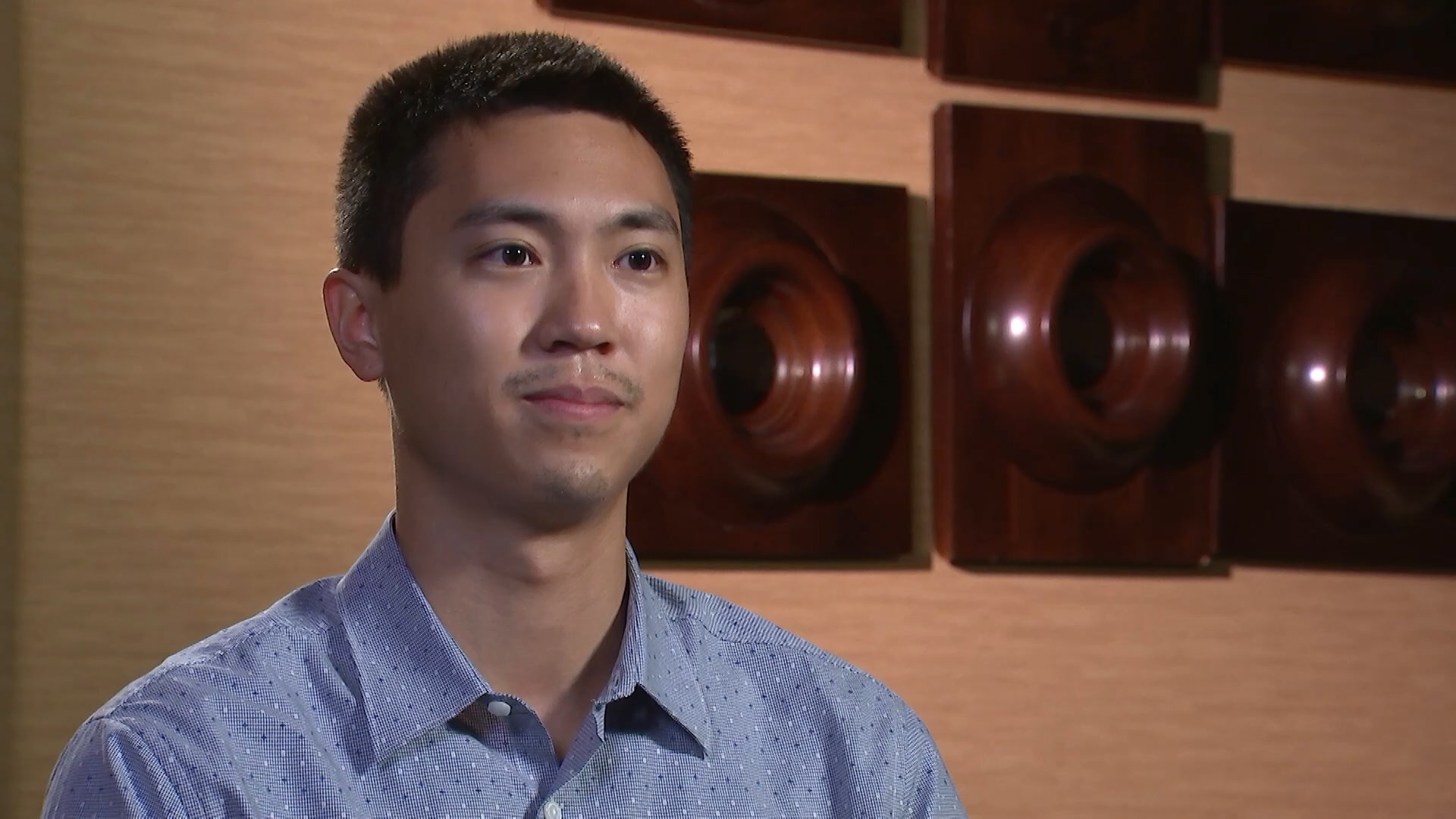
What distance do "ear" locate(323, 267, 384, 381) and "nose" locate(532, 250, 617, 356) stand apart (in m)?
0.16

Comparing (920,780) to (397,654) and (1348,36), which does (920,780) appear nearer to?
(397,654)

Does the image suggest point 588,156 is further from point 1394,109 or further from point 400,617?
point 1394,109

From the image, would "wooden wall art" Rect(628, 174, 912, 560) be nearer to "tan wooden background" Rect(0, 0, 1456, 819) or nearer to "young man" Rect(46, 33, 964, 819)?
"tan wooden background" Rect(0, 0, 1456, 819)

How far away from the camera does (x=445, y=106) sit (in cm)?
117

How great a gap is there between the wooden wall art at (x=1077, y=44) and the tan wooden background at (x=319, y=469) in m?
0.04

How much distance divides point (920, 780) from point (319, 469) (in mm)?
884

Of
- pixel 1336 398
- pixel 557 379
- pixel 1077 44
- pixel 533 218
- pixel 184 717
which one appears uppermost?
pixel 1077 44

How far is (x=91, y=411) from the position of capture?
1729mm

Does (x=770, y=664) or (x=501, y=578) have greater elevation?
(x=501, y=578)

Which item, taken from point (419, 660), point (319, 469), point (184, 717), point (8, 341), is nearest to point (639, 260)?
point (419, 660)

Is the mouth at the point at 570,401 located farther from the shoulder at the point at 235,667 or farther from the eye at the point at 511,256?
the shoulder at the point at 235,667

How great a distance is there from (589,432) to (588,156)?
0.21 m

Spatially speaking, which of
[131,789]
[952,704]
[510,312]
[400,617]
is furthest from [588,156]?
[952,704]

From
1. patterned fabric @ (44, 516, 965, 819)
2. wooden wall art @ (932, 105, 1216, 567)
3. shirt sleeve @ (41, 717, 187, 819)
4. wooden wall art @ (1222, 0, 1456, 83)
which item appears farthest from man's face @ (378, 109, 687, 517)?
wooden wall art @ (1222, 0, 1456, 83)
